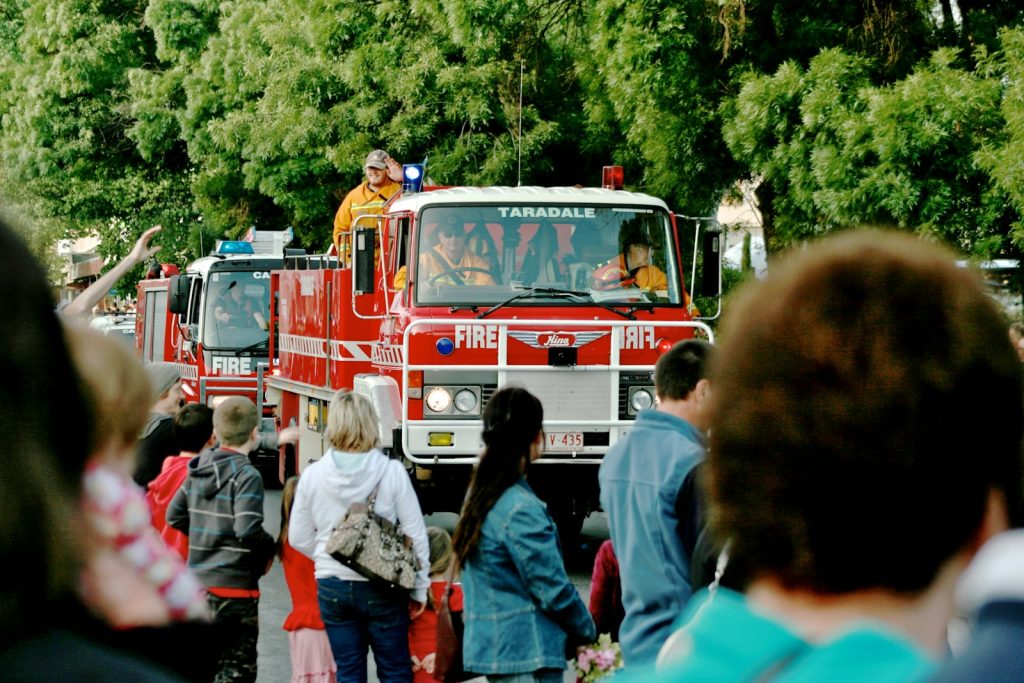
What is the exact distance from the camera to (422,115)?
2122 centimetres

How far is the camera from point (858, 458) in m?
1.34

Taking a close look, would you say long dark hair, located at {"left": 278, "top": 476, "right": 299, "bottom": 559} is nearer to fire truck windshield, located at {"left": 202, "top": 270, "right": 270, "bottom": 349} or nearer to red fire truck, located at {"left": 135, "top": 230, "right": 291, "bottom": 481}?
red fire truck, located at {"left": 135, "top": 230, "right": 291, "bottom": 481}

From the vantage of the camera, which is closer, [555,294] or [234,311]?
[555,294]

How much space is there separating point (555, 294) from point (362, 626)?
5.41m

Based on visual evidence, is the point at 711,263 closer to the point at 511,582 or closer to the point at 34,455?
the point at 511,582

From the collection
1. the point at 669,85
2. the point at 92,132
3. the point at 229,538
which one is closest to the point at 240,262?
the point at 669,85

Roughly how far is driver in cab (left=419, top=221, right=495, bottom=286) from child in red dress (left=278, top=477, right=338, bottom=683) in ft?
16.0

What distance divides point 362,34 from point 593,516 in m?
8.98

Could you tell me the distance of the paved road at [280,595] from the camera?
8844 millimetres

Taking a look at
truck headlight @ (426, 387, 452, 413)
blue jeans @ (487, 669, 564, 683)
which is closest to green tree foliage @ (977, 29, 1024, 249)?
truck headlight @ (426, 387, 452, 413)

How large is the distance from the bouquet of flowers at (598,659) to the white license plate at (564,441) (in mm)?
6148

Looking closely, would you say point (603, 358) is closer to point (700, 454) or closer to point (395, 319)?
point (395, 319)

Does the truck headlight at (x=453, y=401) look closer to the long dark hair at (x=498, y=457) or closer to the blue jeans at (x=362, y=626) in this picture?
the blue jeans at (x=362, y=626)

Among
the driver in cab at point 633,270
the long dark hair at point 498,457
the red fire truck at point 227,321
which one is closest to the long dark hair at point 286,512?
the long dark hair at point 498,457
